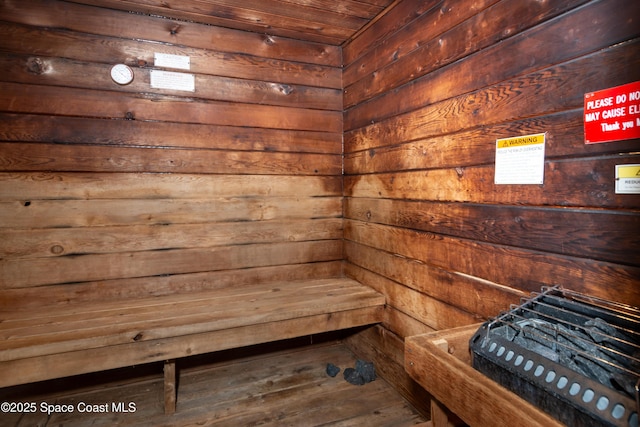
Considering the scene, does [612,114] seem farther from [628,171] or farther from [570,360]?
[570,360]

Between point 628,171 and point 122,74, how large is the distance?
8.80 ft

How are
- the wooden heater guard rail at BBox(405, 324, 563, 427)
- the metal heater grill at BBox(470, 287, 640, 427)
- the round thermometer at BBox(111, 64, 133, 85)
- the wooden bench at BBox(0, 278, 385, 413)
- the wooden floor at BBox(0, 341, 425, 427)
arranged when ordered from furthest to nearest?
1. the round thermometer at BBox(111, 64, 133, 85)
2. the wooden floor at BBox(0, 341, 425, 427)
3. the wooden bench at BBox(0, 278, 385, 413)
4. the wooden heater guard rail at BBox(405, 324, 563, 427)
5. the metal heater grill at BBox(470, 287, 640, 427)

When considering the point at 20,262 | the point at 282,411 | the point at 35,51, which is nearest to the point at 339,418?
the point at 282,411

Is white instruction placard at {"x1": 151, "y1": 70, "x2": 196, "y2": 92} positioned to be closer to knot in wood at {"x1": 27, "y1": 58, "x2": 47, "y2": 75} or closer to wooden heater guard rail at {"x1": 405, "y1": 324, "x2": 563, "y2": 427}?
knot in wood at {"x1": 27, "y1": 58, "x2": 47, "y2": 75}

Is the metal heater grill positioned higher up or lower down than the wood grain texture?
lower down

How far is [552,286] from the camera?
130cm

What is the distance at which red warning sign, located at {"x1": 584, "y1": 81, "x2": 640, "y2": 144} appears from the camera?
3.49 ft

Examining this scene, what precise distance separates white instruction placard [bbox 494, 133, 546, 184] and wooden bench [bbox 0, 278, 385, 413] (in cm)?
125

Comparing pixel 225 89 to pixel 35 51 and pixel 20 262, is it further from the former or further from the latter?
pixel 20 262

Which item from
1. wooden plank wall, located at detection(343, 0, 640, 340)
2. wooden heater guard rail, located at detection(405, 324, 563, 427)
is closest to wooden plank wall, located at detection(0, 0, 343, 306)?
wooden plank wall, located at detection(343, 0, 640, 340)

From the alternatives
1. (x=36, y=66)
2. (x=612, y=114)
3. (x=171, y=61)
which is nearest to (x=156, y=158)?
(x=171, y=61)

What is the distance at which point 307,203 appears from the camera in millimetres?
2855

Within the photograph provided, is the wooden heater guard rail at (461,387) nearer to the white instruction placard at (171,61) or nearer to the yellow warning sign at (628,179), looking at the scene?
the yellow warning sign at (628,179)

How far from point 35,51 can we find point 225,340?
213cm
